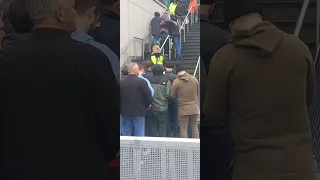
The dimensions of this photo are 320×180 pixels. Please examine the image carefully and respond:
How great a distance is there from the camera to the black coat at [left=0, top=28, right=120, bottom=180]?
213 cm

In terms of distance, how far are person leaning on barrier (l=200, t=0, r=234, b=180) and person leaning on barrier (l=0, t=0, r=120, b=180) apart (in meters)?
0.42

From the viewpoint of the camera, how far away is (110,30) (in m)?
2.11

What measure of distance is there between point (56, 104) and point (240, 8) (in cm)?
96

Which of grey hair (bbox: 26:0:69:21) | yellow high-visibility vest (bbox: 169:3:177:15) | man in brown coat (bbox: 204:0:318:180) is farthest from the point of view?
grey hair (bbox: 26:0:69:21)

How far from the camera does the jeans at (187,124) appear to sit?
2055 millimetres

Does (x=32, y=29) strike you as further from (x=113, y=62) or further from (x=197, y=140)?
(x=197, y=140)

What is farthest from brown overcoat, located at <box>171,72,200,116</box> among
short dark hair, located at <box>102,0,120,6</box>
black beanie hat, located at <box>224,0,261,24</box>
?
short dark hair, located at <box>102,0,120,6</box>

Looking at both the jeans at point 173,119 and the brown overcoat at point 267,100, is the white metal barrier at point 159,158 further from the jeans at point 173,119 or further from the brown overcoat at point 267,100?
the brown overcoat at point 267,100

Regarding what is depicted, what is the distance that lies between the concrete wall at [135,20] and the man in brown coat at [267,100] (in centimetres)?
37

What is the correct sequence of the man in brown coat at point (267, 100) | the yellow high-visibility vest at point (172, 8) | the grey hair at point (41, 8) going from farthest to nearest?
the grey hair at point (41, 8) < the yellow high-visibility vest at point (172, 8) < the man in brown coat at point (267, 100)

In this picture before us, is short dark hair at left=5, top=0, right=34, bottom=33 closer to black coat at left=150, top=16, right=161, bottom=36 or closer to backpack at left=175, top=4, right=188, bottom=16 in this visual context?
black coat at left=150, top=16, right=161, bottom=36

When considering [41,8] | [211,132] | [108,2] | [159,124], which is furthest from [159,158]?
[41,8]

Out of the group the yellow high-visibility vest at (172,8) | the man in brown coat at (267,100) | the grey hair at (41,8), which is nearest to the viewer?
the man in brown coat at (267,100)

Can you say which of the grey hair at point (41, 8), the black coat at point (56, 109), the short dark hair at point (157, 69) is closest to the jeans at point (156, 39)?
the short dark hair at point (157, 69)
